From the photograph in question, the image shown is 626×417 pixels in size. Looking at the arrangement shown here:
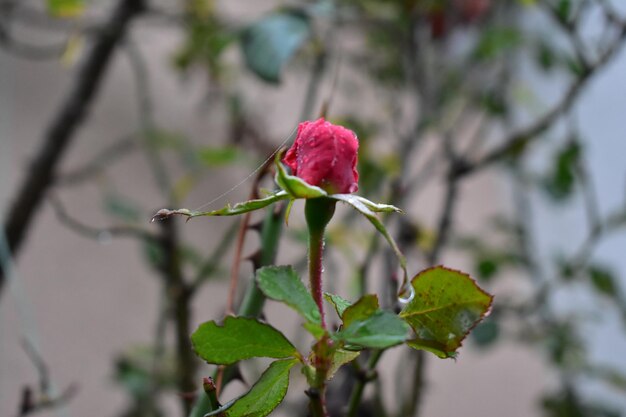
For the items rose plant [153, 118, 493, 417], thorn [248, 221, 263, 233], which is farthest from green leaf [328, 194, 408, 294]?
thorn [248, 221, 263, 233]

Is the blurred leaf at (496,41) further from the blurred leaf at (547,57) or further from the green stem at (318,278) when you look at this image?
the green stem at (318,278)

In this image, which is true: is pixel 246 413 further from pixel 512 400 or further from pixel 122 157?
pixel 512 400

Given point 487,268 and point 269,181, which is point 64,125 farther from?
point 487,268

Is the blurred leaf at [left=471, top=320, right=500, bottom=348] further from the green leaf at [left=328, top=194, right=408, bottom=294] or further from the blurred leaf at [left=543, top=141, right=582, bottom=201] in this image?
the green leaf at [left=328, top=194, right=408, bottom=294]

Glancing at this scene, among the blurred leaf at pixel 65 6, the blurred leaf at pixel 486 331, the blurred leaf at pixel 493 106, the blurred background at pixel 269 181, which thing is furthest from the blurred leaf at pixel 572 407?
the blurred leaf at pixel 65 6

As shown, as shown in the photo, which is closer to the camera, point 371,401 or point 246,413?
point 246,413

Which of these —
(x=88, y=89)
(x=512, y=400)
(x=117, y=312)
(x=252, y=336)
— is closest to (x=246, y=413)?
(x=252, y=336)
